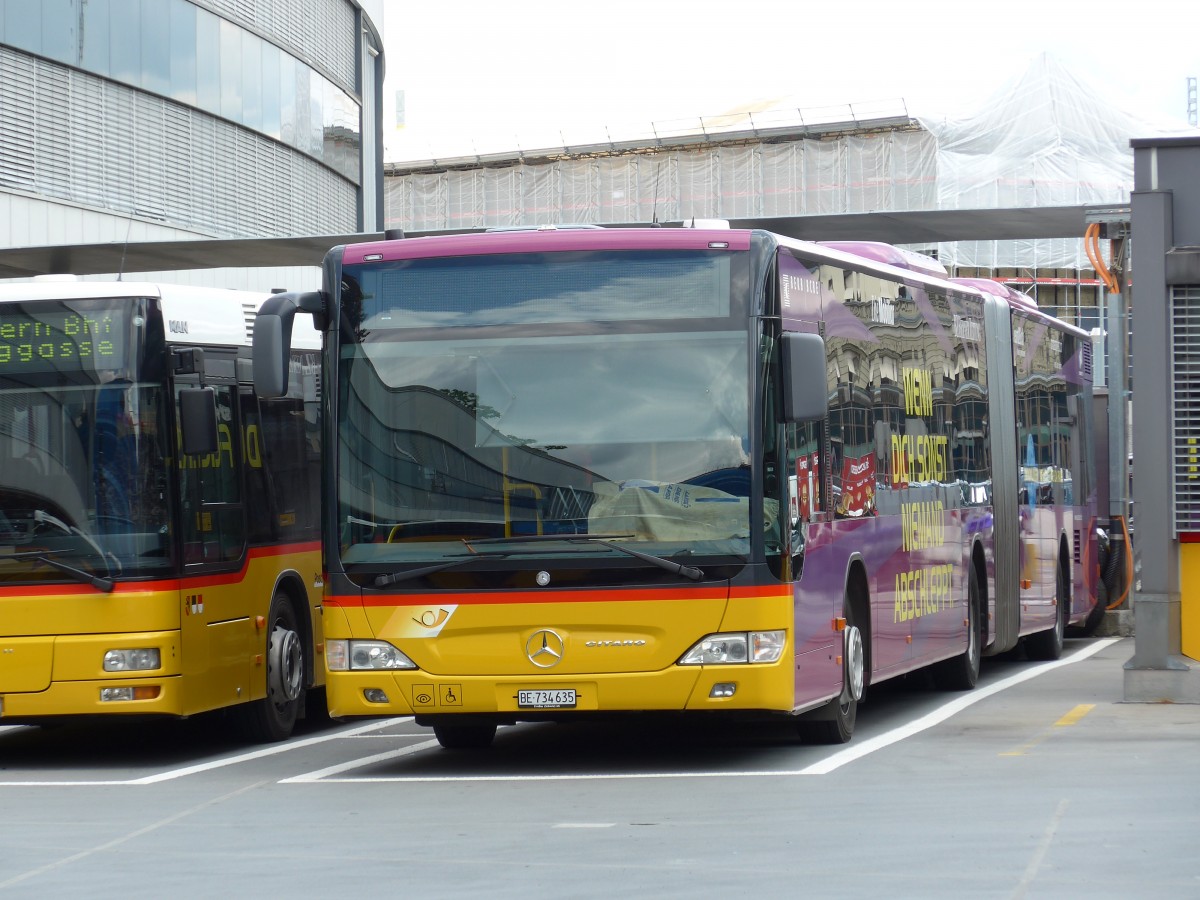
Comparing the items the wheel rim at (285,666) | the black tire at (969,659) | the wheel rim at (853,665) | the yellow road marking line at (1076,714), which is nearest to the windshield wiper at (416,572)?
the wheel rim at (853,665)

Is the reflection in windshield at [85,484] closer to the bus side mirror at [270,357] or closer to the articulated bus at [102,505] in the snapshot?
the articulated bus at [102,505]

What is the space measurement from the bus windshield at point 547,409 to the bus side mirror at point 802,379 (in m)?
0.23

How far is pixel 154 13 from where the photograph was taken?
108ft

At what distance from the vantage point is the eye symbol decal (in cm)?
1127

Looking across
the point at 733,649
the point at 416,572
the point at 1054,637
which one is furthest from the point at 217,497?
the point at 1054,637

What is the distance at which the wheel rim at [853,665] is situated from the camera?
496 inches

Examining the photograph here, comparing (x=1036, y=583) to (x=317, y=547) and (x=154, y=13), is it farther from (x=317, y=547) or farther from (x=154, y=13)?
(x=154, y=13)

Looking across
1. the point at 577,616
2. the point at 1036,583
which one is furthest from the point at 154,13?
the point at 577,616

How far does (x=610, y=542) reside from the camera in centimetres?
1110

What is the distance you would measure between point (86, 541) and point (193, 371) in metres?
1.24

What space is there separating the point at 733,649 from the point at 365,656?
79.6 inches

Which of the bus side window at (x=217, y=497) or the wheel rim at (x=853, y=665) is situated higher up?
the bus side window at (x=217, y=497)

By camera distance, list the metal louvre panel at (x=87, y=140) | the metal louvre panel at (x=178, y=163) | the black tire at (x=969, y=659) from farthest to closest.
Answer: the metal louvre panel at (x=178, y=163)
the metal louvre panel at (x=87, y=140)
the black tire at (x=969, y=659)

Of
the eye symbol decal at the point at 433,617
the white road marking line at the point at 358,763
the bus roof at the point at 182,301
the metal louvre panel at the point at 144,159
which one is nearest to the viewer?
the eye symbol decal at the point at 433,617
